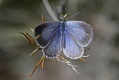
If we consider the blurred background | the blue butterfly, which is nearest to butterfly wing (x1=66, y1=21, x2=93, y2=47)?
the blue butterfly

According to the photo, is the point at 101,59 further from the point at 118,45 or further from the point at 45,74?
the point at 45,74

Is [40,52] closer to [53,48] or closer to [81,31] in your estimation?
[81,31]

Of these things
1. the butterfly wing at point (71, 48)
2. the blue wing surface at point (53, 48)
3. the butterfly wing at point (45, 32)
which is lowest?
the butterfly wing at point (71, 48)

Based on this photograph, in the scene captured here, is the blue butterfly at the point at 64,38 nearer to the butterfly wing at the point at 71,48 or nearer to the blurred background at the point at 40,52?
the butterfly wing at the point at 71,48

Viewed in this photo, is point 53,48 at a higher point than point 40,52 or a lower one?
higher

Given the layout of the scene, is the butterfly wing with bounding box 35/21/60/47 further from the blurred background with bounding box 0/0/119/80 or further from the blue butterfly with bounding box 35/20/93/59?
the blurred background with bounding box 0/0/119/80

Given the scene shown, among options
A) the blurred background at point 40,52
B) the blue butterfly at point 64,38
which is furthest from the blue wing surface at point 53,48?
the blurred background at point 40,52

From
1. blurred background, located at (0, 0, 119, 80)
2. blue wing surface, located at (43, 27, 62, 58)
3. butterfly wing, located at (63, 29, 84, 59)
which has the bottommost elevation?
blurred background, located at (0, 0, 119, 80)

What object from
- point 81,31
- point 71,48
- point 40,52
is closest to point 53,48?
point 71,48
